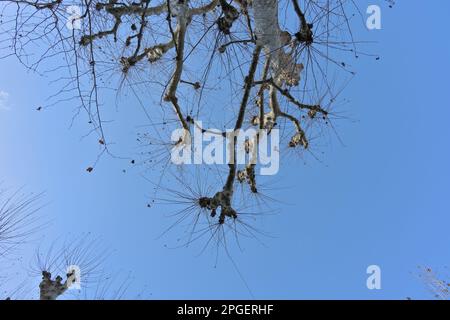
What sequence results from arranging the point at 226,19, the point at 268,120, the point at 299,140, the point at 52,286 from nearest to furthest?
the point at 226,19 < the point at 268,120 < the point at 299,140 < the point at 52,286

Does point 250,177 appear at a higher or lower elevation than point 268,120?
lower

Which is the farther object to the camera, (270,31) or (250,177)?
(250,177)

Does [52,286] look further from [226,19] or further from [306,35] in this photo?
[306,35]

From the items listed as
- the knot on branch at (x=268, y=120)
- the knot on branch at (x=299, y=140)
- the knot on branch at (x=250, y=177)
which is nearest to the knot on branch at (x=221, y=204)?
the knot on branch at (x=250, y=177)

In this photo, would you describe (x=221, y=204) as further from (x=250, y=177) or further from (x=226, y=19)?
(x=226, y=19)

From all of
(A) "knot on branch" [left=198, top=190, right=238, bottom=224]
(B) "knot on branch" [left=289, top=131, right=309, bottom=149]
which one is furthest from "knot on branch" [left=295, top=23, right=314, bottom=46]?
(B) "knot on branch" [left=289, top=131, right=309, bottom=149]

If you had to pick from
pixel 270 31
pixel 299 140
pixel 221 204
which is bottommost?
pixel 221 204

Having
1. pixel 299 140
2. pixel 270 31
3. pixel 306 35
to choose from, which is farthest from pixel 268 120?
pixel 306 35

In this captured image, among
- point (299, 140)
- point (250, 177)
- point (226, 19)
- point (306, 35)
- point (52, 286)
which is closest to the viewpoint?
point (306, 35)
